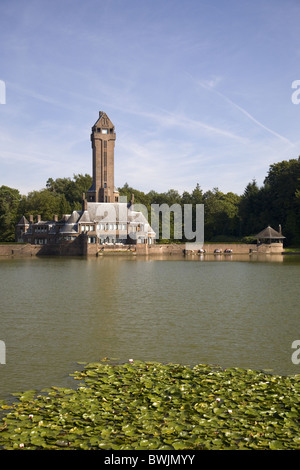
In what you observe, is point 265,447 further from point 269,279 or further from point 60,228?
point 60,228

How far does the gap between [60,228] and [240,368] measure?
353ft

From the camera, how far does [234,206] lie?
167 m

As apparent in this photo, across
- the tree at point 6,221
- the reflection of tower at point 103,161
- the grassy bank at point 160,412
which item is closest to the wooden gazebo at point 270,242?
the reflection of tower at point 103,161

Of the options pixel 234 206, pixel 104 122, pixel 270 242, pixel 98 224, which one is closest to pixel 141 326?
pixel 98 224

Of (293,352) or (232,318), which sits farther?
(232,318)

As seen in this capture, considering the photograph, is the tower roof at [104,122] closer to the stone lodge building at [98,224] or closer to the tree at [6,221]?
the stone lodge building at [98,224]

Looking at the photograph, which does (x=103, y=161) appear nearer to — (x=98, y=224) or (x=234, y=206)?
(x=98, y=224)

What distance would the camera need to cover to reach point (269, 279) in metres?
51.3

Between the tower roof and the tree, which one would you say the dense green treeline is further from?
the tower roof

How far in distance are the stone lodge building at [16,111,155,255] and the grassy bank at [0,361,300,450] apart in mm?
90104

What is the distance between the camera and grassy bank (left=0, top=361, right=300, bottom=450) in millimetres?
11508

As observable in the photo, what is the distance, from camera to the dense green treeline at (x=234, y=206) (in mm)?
129625

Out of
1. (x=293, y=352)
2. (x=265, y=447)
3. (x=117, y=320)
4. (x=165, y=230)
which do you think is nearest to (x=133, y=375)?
(x=265, y=447)
